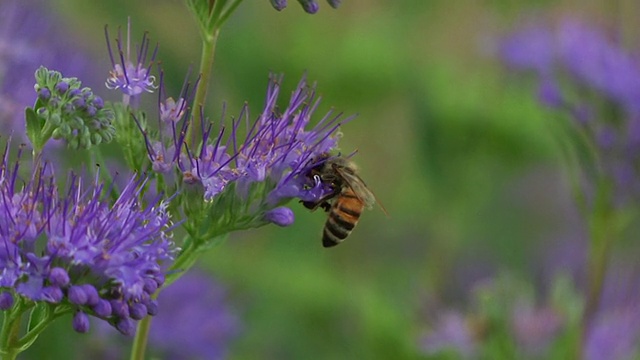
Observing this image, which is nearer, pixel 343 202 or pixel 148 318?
pixel 148 318

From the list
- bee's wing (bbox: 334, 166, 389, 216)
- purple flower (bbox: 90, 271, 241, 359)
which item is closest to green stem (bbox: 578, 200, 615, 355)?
bee's wing (bbox: 334, 166, 389, 216)

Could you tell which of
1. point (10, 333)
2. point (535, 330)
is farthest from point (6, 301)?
point (535, 330)

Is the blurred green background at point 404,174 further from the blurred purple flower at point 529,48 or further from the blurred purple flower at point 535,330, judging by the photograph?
the blurred purple flower at point 535,330

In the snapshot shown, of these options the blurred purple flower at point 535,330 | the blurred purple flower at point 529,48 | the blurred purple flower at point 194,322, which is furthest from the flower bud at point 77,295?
the blurred purple flower at point 529,48

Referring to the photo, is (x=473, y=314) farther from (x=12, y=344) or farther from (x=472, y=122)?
(x=12, y=344)

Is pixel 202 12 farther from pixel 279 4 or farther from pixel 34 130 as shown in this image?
pixel 34 130

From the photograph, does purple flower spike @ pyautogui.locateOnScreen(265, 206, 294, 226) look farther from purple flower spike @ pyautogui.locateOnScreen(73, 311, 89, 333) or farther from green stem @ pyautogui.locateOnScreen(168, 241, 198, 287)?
purple flower spike @ pyautogui.locateOnScreen(73, 311, 89, 333)
